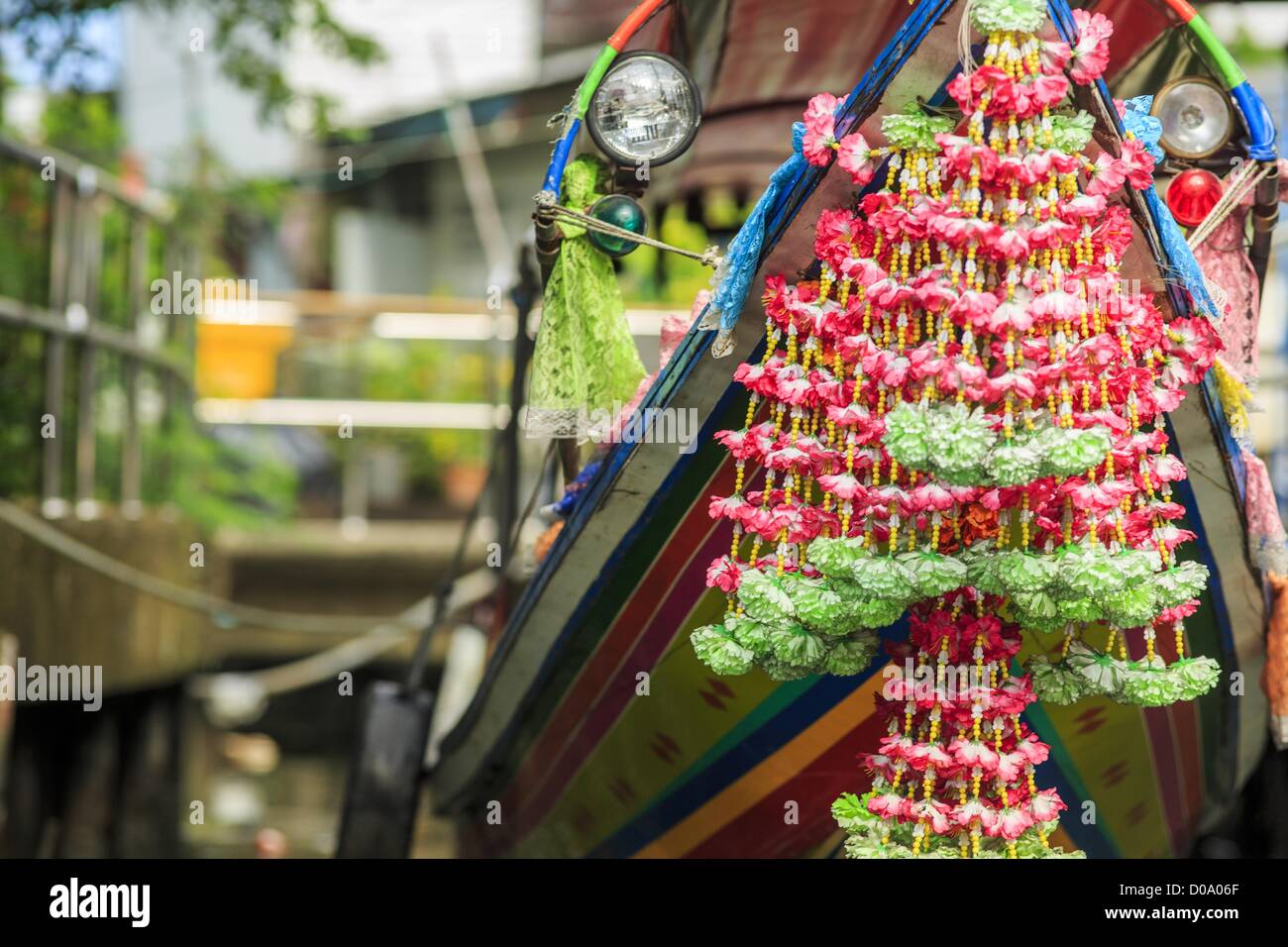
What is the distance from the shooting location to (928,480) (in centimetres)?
243

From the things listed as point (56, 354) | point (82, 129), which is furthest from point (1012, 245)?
point (82, 129)

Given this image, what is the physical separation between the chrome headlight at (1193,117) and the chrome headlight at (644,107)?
3.45ft

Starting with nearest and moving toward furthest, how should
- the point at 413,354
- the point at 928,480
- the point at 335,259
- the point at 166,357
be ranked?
the point at 928,480 → the point at 166,357 → the point at 413,354 → the point at 335,259

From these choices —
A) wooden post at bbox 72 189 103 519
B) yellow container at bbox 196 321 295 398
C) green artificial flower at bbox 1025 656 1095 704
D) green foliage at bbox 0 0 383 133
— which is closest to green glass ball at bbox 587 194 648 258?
green artificial flower at bbox 1025 656 1095 704

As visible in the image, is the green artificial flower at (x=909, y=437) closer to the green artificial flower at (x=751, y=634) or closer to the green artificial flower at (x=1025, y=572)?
the green artificial flower at (x=1025, y=572)

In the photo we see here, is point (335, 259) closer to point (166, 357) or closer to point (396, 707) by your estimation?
point (166, 357)

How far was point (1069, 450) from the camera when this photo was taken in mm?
2273

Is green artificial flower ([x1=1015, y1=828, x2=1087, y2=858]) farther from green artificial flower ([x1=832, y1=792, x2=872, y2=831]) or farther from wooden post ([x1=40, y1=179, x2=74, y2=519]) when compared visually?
wooden post ([x1=40, y1=179, x2=74, y2=519])

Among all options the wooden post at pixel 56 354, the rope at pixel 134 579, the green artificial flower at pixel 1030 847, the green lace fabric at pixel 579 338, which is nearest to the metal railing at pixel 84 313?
the wooden post at pixel 56 354

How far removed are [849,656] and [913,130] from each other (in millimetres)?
873

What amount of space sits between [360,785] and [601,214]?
2162 mm
